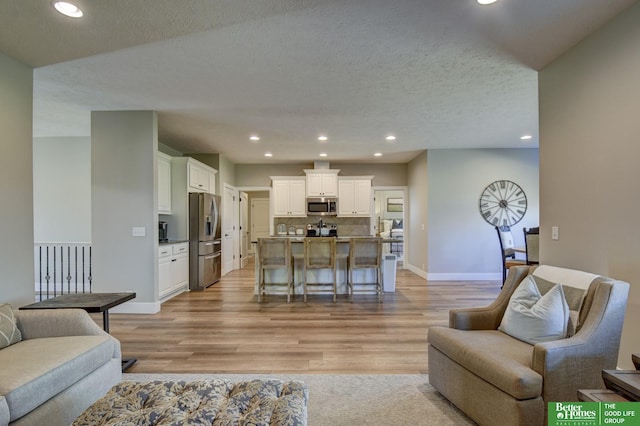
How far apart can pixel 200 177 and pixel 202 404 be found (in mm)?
5255

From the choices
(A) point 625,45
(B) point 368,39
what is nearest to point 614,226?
(A) point 625,45

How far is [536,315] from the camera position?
6.57 feet

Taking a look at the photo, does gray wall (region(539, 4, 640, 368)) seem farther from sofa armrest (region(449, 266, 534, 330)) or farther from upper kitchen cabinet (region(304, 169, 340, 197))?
upper kitchen cabinet (region(304, 169, 340, 197))

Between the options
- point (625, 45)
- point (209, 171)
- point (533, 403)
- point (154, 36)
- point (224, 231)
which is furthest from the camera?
point (224, 231)

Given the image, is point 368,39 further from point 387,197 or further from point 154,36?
point 387,197

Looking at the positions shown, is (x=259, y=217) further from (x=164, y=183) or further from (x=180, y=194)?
(x=164, y=183)

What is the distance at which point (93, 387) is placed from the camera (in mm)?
1993

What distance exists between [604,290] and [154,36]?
11.5 ft

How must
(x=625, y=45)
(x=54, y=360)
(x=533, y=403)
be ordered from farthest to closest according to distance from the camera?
(x=625, y=45) → (x=54, y=360) → (x=533, y=403)

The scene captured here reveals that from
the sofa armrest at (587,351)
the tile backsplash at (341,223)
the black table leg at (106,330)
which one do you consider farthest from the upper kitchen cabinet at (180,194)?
the sofa armrest at (587,351)

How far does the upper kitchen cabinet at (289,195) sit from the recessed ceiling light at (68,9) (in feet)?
18.1

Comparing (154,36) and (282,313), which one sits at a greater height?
(154,36)

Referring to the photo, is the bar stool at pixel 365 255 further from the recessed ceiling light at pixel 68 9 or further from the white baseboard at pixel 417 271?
the recessed ceiling light at pixel 68 9

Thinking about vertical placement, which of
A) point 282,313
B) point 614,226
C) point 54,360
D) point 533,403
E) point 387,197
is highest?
point 387,197
